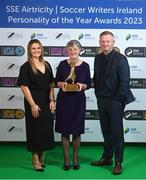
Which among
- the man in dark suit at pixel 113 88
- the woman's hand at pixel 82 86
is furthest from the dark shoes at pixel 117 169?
the woman's hand at pixel 82 86

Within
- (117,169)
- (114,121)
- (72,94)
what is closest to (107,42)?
(72,94)

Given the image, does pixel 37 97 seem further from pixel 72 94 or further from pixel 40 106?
pixel 72 94

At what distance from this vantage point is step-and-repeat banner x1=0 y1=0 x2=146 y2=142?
4715 mm

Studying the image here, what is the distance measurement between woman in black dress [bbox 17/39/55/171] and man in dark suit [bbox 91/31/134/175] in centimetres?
56

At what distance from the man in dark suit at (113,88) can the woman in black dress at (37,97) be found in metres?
0.56

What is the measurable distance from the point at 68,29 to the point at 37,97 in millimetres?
1379

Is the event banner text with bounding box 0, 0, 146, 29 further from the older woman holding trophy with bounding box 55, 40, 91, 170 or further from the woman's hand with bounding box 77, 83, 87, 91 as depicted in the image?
the woman's hand with bounding box 77, 83, 87, 91

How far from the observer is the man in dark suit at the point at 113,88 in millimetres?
3670

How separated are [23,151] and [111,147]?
131cm

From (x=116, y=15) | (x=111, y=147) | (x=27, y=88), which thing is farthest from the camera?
(x=116, y=15)

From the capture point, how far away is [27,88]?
3715 mm

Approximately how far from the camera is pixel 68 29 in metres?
4.77

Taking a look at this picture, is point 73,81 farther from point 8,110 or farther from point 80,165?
point 8,110

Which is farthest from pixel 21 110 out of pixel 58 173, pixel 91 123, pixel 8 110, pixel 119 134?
pixel 119 134
